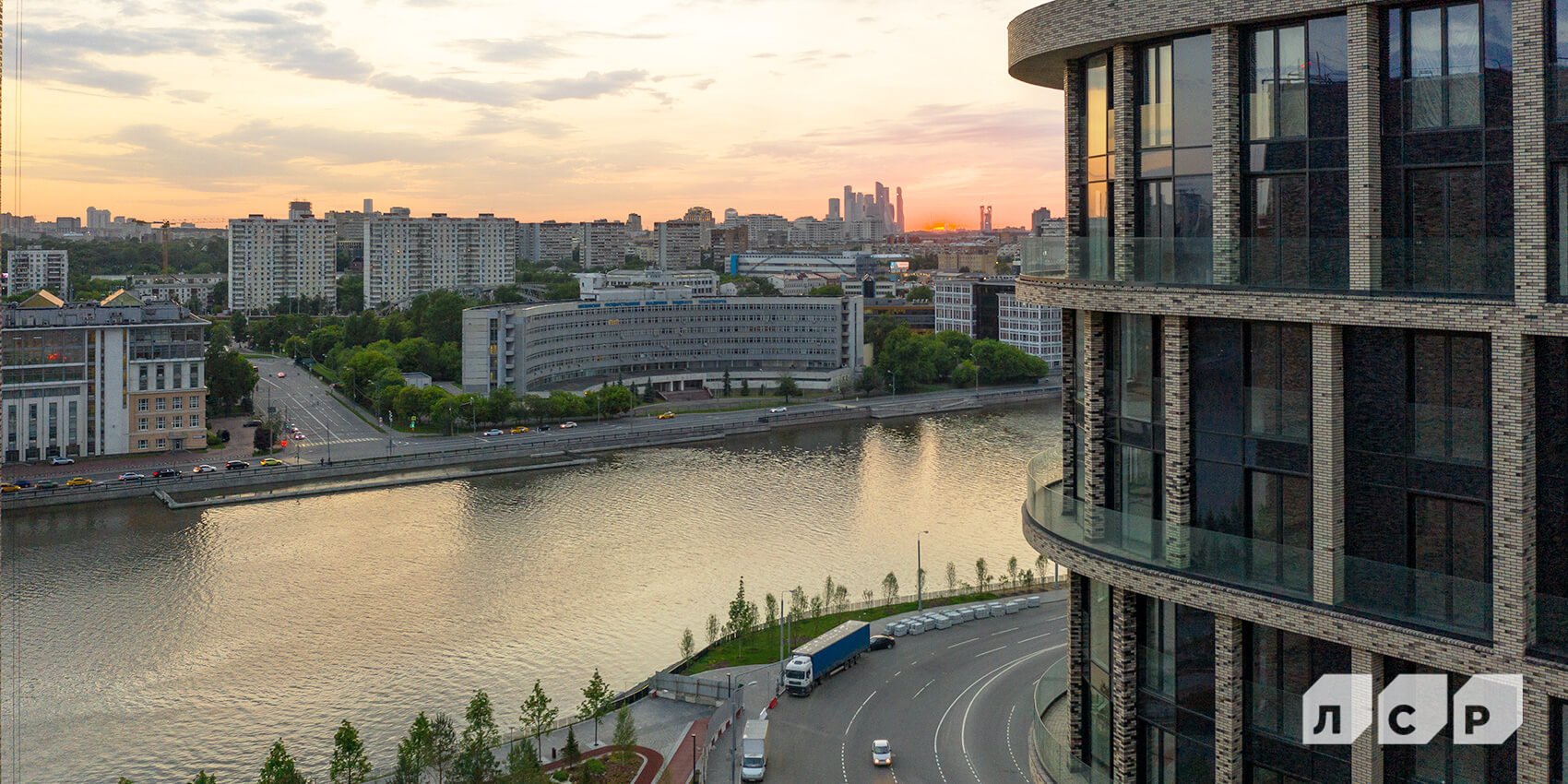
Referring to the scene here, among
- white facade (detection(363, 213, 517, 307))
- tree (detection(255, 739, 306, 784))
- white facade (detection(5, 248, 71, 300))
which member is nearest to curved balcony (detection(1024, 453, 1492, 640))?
tree (detection(255, 739, 306, 784))

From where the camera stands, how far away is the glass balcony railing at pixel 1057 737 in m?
7.12

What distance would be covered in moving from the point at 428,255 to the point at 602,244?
108 ft

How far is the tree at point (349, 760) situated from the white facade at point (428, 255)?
62.6m

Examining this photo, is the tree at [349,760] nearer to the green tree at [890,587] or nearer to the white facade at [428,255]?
the green tree at [890,587]

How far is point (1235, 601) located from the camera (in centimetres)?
589

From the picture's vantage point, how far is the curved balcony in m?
5.25

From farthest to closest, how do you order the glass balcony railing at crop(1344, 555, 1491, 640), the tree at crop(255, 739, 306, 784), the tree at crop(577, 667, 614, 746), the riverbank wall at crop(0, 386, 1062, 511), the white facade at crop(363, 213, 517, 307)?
1. the white facade at crop(363, 213, 517, 307)
2. the riverbank wall at crop(0, 386, 1062, 511)
3. the tree at crop(577, 667, 614, 746)
4. the tree at crop(255, 739, 306, 784)
5. the glass balcony railing at crop(1344, 555, 1491, 640)

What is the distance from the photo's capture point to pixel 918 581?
18.0 metres

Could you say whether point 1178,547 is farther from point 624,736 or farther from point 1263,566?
point 624,736

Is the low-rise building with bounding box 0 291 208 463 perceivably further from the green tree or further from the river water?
the green tree

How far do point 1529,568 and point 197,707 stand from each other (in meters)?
13.2

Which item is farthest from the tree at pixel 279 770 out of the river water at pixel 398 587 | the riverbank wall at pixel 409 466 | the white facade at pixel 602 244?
the white facade at pixel 602 244

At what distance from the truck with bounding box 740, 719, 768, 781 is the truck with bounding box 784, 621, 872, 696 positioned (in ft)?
5.62

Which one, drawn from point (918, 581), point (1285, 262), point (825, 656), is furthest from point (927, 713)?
point (1285, 262)
